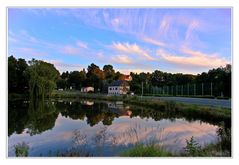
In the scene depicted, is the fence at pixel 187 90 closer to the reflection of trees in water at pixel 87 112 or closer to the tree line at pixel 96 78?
the tree line at pixel 96 78

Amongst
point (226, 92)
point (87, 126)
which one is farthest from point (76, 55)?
point (226, 92)

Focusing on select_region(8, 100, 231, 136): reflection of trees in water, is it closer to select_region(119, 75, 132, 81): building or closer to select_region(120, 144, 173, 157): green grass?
select_region(119, 75, 132, 81): building

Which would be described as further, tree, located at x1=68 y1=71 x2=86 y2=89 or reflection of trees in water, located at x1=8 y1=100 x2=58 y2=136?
reflection of trees in water, located at x1=8 y1=100 x2=58 y2=136

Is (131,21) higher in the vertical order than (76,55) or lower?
higher

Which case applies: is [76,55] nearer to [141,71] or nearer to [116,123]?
[141,71]

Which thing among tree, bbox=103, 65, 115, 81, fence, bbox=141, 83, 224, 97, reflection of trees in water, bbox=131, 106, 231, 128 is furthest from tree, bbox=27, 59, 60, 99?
reflection of trees in water, bbox=131, 106, 231, 128

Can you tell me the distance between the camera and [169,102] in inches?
349

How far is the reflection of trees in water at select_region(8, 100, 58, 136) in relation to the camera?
25.3 feet

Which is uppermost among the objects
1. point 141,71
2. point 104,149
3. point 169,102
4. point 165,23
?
point 165,23

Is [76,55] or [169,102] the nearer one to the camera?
[76,55]

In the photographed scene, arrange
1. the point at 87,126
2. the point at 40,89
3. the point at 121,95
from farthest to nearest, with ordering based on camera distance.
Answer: the point at 121,95 < the point at 40,89 < the point at 87,126

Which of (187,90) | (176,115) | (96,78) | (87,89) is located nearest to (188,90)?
(187,90)

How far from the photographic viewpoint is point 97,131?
7.21 meters

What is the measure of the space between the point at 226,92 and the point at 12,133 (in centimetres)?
395
